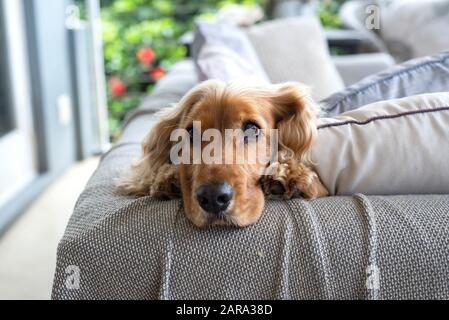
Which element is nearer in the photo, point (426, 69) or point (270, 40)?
point (426, 69)

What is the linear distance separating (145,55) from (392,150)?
3.74m

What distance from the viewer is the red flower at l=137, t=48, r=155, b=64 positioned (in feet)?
15.1

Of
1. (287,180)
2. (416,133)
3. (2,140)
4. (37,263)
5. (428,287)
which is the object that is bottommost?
(37,263)

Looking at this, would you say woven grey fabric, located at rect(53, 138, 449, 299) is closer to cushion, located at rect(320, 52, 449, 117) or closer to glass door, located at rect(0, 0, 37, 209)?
cushion, located at rect(320, 52, 449, 117)

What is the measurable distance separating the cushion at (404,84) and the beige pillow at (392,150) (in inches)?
8.6

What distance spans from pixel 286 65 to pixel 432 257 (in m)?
1.68

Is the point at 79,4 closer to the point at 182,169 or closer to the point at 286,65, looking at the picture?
the point at 286,65

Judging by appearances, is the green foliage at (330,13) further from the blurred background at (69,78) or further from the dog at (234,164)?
the dog at (234,164)

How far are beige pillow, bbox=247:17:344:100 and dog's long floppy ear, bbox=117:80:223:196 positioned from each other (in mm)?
1127

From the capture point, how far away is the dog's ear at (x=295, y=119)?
1242 millimetres

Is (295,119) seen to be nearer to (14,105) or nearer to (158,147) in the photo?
(158,147)

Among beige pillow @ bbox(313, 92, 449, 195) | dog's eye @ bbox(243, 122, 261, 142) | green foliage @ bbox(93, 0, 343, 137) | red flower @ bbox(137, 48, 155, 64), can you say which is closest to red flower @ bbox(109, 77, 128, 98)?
green foliage @ bbox(93, 0, 343, 137)

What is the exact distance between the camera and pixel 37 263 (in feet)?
8.61

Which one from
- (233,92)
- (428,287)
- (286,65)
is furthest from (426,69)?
(286,65)
